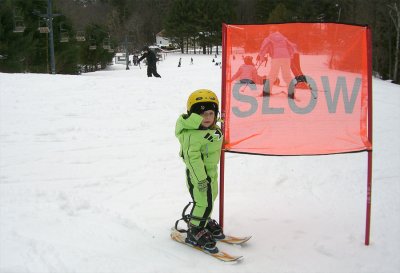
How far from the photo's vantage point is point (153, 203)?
5.39 metres

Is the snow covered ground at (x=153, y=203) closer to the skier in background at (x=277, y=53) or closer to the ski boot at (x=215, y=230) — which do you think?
the ski boot at (x=215, y=230)

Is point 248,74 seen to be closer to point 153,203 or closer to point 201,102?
point 201,102

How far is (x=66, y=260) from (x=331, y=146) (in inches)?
114

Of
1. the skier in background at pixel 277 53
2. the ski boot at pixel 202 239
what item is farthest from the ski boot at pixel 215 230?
the skier in background at pixel 277 53

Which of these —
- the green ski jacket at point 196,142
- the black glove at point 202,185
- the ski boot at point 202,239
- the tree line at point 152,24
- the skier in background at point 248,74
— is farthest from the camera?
the tree line at point 152,24

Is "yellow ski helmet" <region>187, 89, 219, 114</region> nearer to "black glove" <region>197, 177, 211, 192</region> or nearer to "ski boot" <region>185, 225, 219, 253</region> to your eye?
"black glove" <region>197, 177, 211, 192</region>

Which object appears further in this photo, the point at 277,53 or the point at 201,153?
the point at 277,53

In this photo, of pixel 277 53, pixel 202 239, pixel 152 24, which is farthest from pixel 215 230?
pixel 152 24

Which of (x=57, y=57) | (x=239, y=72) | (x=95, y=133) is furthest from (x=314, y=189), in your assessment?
(x=57, y=57)

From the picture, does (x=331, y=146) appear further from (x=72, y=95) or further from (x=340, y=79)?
(x=72, y=95)

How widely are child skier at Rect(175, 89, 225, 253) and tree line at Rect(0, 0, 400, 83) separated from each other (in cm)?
424

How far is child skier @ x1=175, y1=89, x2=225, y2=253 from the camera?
3770 mm

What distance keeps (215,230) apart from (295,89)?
1.72 meters

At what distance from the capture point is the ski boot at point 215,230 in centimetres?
426
